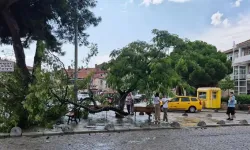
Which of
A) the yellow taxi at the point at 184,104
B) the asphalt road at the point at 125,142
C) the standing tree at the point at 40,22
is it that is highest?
the standing tree at the point at 40,22

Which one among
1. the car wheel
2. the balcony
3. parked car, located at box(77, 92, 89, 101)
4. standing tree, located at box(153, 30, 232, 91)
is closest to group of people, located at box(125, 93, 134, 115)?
parked car, located at box(77, 92, 89, 101)

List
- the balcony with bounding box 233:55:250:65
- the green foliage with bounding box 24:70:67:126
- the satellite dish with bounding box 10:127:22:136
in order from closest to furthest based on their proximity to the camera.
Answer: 1. the satellite dish with bounding box 10:127:22:136
2. the green foliage with bounding box 24:70:67:126
3. the balcony with bounding box 233:55:250:65

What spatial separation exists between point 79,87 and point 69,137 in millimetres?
5111

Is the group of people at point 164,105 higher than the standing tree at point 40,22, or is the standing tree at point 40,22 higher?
the standing tree at point 40,22

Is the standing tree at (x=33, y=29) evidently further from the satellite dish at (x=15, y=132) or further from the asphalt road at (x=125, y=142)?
the asphalt road at (x=125, y=142)

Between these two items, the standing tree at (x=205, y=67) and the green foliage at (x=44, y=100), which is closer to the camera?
the green foliage at (x=44, y=100)

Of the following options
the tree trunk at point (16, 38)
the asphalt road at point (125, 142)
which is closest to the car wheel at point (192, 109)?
the asphalt road at point (125, 142)

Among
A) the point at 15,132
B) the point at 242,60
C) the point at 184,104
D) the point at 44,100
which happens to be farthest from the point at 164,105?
the point at 242,60

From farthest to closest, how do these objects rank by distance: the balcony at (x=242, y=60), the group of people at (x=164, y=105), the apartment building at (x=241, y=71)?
the apartment building at (x=241, y=71), the balcony at (x=242, y=60), the group of people at (x=164, y=105)

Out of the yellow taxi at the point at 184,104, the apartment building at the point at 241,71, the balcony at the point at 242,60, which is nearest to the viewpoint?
the yellow taxi at the point at 184,104

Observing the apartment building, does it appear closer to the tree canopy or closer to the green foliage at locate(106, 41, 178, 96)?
the tree canopy

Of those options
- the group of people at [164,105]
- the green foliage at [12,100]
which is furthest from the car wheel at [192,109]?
the green foliage at [12,100]

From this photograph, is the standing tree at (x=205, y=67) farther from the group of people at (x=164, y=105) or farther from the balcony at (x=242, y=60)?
the group of people at (x=164, y=105)

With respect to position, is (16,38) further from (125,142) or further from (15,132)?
(125,142)
